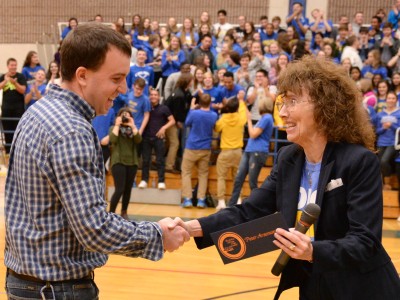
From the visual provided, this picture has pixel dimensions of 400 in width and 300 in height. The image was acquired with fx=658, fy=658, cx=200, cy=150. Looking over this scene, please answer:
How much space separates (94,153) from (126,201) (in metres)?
7.57

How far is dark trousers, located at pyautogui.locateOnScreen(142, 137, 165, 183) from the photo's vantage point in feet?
38.0

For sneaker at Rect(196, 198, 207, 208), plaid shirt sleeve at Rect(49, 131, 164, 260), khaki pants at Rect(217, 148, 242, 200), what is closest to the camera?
plaid shirt sleeve at Rect(49, 131, 164, 260)

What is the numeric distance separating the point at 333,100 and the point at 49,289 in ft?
5.06

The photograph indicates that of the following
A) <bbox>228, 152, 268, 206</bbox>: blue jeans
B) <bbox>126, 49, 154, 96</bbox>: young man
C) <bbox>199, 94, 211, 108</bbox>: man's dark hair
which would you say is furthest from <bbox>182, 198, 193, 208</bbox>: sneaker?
<bbox>126, 49, 154, 96</bbox>: young man

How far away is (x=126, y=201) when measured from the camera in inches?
388

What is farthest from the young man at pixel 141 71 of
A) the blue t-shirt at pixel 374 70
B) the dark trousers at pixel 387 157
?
the dark trousers at pixel 387 157

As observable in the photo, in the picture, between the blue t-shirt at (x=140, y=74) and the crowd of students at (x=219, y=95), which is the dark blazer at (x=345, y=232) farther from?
the blue t-shirt at (x=140, y=74)

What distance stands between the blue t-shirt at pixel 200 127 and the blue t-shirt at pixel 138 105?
751 millimetres

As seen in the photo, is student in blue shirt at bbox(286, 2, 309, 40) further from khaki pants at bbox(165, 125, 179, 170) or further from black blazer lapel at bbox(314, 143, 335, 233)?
black blazer lapel at bbox(314, 143, 335, 233)

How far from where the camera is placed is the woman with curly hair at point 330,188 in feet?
9.36

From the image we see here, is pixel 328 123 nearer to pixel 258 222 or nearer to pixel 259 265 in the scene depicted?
pixel 258 222

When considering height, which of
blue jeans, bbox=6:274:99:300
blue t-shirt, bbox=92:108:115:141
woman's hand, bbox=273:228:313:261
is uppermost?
woman's hand, bbox=273:228:313:261

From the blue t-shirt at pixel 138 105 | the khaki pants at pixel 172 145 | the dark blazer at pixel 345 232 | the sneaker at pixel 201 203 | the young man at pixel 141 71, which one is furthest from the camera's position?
the young man at pixel 141 71

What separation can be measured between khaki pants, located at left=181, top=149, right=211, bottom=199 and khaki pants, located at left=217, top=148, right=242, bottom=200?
269 millimetres
